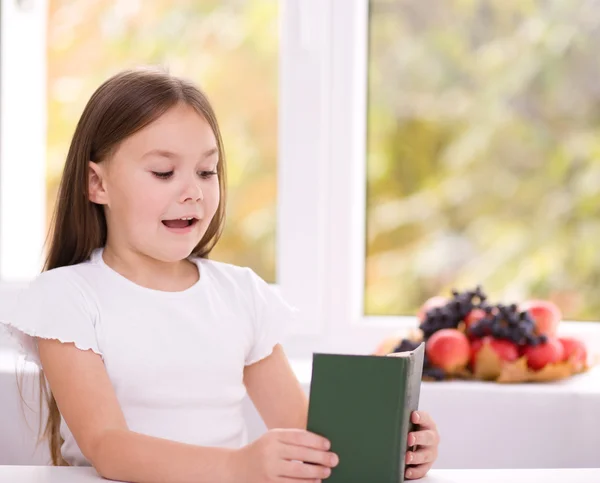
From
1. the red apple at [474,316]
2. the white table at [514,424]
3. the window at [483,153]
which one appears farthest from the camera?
the window at [483,153]

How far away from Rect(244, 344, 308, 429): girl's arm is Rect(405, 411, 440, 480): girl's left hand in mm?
331

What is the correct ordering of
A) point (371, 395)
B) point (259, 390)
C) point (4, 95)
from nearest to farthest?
point (371, 395) < point (259, 390) < point (4, 95)

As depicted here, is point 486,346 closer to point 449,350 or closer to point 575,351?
point 449,350

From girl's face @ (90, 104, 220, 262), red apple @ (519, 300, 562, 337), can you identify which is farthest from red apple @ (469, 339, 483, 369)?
girl's face @ (90, 104, 220, 262)

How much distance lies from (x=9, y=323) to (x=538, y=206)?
66.1 inches

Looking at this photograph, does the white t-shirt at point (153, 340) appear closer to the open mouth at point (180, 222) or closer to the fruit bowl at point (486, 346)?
the open mouth at point (180, 222)

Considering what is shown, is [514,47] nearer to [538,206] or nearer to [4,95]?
[538,206]

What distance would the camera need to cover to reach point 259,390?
1.39m

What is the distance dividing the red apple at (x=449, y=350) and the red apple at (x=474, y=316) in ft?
0.16

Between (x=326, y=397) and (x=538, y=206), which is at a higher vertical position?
(x=538, y=206)

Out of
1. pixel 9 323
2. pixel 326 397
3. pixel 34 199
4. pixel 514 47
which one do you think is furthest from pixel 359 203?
pixel 326 397

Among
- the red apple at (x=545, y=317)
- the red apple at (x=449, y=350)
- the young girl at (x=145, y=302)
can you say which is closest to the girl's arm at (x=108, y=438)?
the young girl at (x=145, y=302)

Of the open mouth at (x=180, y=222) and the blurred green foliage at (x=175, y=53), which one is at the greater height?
the blurred green foliage at (x=175, y=53)

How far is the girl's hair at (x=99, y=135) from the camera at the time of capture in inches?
49.1
